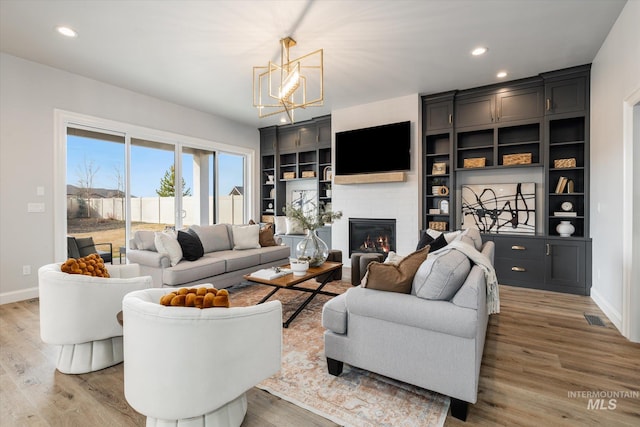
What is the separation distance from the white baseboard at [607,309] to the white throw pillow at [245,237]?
14.3 ft

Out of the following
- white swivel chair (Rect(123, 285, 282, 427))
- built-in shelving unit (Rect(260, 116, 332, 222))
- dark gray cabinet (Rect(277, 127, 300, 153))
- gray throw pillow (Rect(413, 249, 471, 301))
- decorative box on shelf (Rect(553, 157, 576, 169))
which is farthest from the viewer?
dark gray cabinet (Rect(277, 127, 300, 153))

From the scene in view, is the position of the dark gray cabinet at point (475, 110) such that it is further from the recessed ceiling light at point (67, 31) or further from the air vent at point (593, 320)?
the recessed ceiling light at point (67, 31)

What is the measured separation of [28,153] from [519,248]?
6636mm

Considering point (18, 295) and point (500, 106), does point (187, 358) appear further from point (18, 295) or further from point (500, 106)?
point (500, 106)

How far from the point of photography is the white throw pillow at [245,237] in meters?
4.75

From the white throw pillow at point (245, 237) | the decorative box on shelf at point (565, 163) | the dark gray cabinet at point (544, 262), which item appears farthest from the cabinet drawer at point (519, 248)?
the white throw pillow at point (245, 237)

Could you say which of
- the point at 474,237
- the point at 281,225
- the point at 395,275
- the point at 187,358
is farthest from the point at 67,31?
the point at 474,237

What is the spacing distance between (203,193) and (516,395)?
579cm

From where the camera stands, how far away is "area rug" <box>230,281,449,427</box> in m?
1.66

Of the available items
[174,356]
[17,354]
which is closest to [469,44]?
[174,356]

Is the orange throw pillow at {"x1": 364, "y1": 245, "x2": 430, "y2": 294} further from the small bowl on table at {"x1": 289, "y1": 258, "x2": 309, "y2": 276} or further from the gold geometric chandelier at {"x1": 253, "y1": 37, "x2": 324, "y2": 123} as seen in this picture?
the gold geometric chandelier at {"x1": 253, "y1": 37, "x2": 324, "y2": 123}

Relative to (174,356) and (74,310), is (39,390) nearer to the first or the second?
(74,310)

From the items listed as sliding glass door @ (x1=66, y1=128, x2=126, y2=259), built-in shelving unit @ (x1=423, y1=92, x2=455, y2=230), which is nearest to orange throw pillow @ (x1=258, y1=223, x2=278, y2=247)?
sliding glass door @ (x1=66, y1=128, x2=126, y2=259)

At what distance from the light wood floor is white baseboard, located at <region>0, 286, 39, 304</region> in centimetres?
88
